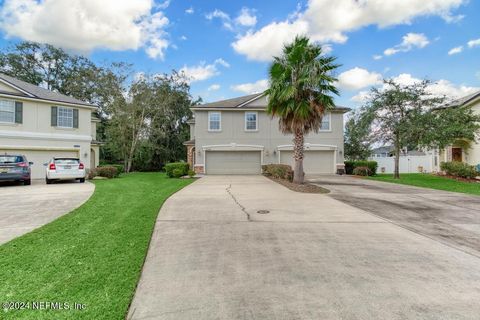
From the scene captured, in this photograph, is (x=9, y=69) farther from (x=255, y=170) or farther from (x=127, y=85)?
(x=255, y=170)

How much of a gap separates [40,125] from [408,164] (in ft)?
109

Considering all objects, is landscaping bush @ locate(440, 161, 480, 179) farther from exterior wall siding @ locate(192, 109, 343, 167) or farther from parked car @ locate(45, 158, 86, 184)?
parked car @ locate(45, 158, 86, 184)

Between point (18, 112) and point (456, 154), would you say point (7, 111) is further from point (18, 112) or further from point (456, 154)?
point (456, 154)

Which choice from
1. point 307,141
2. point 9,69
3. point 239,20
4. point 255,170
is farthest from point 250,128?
point 9,69

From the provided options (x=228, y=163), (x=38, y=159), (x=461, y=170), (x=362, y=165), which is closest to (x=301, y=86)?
(x=228, y=163)

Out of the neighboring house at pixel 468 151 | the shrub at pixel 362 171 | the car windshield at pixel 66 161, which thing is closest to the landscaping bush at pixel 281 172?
the shrub at pixel 362 171

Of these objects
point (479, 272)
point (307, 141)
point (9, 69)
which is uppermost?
point (9, 69)

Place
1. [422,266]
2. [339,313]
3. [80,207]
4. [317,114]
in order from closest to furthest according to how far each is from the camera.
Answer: [339,313], [422,266], [80,207], [317,114]

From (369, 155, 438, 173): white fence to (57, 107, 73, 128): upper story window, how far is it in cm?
2851

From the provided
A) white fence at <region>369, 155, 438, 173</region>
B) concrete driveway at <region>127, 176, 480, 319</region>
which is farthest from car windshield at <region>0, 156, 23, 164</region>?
white fence at <region>369, 155, 438, 173</region>

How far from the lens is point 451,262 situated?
3.62 meters

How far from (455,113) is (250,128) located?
14.2 meters

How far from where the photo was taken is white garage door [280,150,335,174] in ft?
69.6

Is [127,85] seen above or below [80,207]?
above
